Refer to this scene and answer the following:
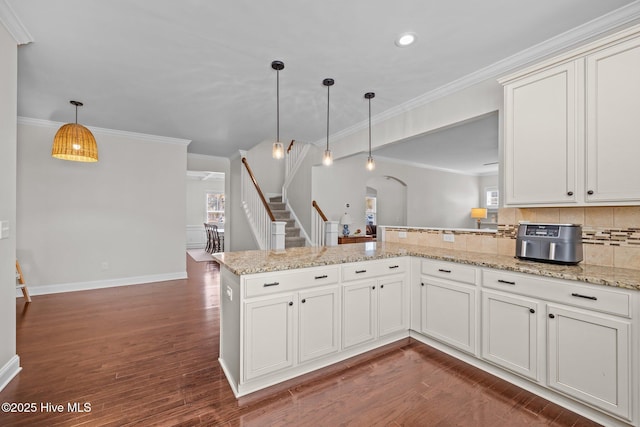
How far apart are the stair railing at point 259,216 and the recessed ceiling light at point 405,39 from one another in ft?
9.15

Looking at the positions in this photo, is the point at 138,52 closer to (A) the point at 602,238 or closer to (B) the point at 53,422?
(B) the point at 53,422

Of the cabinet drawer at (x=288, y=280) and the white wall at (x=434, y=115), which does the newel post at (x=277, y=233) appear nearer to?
the white wall at (x=434, y=115)

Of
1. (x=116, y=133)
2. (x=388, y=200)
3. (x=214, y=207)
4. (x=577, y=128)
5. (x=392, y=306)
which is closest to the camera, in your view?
(x=577, y=128)

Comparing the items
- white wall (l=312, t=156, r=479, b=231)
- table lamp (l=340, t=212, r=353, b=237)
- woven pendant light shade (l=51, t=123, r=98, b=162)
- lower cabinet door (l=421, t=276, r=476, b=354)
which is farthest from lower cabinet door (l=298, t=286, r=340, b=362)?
table lamp (l=340, t=212, r=353, b=237)

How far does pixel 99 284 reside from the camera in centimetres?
471

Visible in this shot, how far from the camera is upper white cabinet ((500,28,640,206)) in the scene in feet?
6.00

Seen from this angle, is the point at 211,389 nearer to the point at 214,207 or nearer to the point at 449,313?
the point at 449,313

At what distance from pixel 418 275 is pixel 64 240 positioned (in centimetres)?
528

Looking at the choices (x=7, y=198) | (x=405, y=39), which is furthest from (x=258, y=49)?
(x=7, y=198)

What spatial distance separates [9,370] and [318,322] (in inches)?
92.4

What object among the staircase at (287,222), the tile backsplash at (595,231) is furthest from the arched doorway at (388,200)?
the tile backsplash at (595,231)

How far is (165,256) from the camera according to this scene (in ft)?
17.3

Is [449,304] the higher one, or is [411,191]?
[411,191]

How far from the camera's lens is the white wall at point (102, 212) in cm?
430
